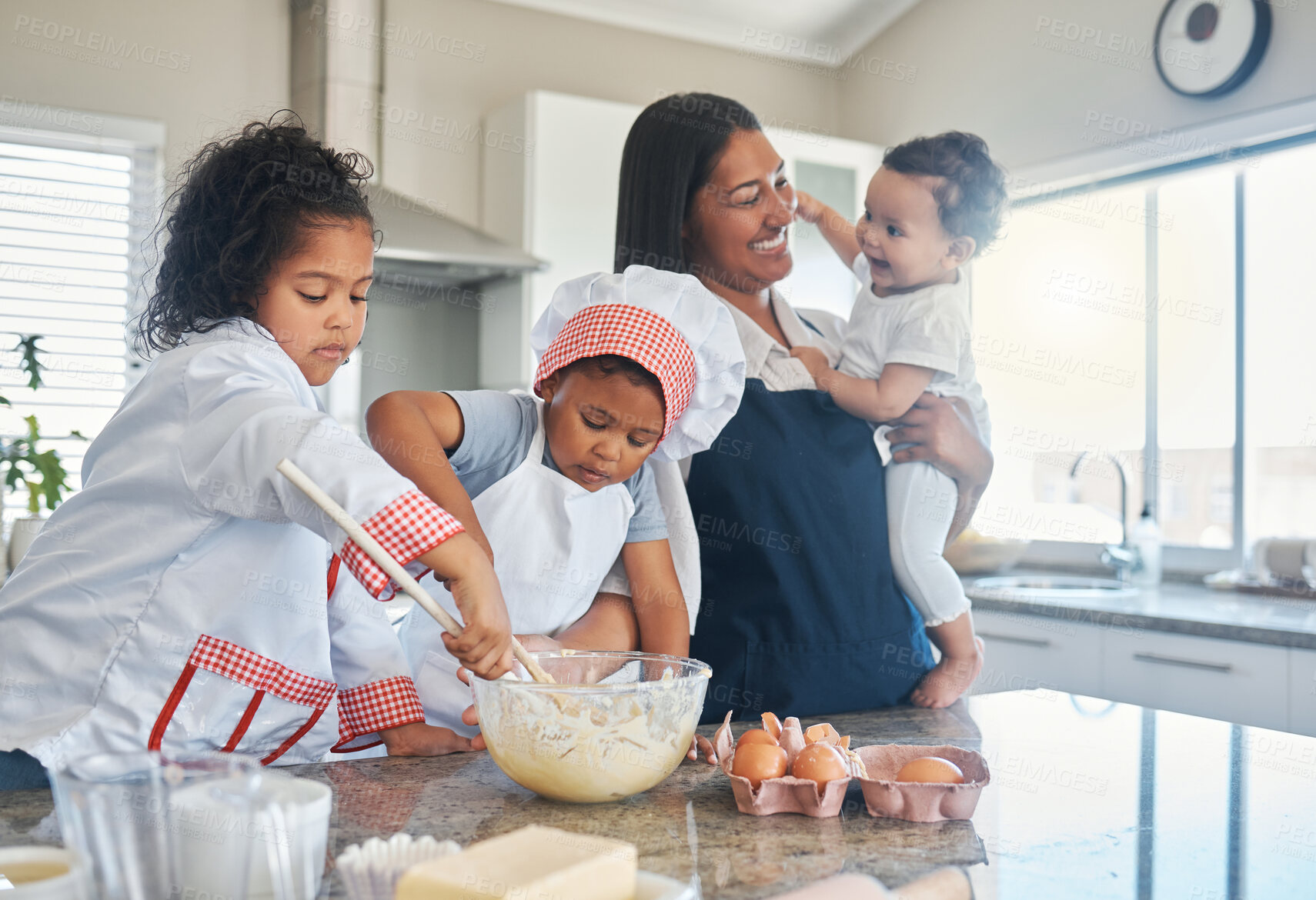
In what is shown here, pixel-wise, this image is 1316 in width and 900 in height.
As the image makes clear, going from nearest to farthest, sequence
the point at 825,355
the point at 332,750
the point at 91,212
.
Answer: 1. the point at 332,750
2. the point at 825,355
3. the point at 91,212

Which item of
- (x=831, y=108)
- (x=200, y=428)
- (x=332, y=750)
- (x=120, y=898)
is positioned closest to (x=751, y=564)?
(x=332, y=750)

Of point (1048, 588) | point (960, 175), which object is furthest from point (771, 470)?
point (1048, 588)

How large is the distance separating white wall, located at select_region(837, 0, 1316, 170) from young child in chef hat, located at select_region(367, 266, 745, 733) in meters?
2.19

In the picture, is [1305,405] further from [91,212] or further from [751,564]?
[91,212]

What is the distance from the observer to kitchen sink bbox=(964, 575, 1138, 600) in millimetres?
2568

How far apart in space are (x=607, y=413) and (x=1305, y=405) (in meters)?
2.31

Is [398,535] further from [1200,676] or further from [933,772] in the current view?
[1200,676]

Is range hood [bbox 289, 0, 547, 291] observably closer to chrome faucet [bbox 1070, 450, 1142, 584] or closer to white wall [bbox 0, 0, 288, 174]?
white wall [bbox 0, 0, 288, 174]

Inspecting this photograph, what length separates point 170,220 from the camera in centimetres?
111

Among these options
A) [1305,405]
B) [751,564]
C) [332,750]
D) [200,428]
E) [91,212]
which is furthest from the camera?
[91,212]

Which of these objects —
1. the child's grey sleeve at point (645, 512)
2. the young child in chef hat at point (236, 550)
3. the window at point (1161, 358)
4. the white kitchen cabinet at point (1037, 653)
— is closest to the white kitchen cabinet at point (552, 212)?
the window at point (1161, 358)

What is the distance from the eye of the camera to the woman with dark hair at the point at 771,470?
1.22 m

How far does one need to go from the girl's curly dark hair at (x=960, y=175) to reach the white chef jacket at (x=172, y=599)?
82 cm

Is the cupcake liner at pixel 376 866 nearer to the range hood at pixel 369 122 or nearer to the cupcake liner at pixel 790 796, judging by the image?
the cupcake liner at pixel 790 796
